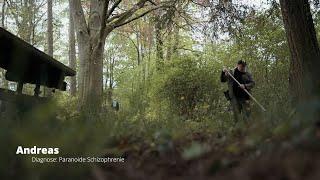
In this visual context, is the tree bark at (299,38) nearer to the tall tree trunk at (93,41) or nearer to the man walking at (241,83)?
the man walking at (241,83)

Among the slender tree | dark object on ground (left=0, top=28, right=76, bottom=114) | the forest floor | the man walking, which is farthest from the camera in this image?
the slender tree

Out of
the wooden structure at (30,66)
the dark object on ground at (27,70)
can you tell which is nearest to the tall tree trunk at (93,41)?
the wooden structure at (30,66)

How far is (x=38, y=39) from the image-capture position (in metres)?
35.3

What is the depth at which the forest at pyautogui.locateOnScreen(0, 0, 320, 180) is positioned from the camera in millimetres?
1588

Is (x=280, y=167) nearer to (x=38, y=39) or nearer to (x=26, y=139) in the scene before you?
(x=26, y=139)

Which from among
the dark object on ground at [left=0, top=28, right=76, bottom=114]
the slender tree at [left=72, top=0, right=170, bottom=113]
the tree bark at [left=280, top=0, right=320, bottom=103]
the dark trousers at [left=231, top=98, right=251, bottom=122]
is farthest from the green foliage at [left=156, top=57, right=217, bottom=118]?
the tree bark at [left=280, top=0, right=320, bottom=103]

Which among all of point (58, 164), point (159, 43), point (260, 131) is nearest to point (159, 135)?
point (260, 131)

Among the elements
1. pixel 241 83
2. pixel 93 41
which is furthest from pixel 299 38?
pixel 93 41

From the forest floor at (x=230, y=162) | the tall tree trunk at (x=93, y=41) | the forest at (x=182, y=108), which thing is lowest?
the forest floor at (x=230, y=162)

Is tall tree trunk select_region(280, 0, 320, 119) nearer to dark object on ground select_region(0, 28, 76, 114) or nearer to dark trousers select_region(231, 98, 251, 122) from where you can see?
dark trousers select_region(231, 98, 251, 122)

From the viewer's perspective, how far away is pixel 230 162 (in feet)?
5.40

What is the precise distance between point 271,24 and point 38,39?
24.2 metres

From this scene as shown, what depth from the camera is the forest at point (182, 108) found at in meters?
1.59

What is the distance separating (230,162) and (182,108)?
14.2 meters
